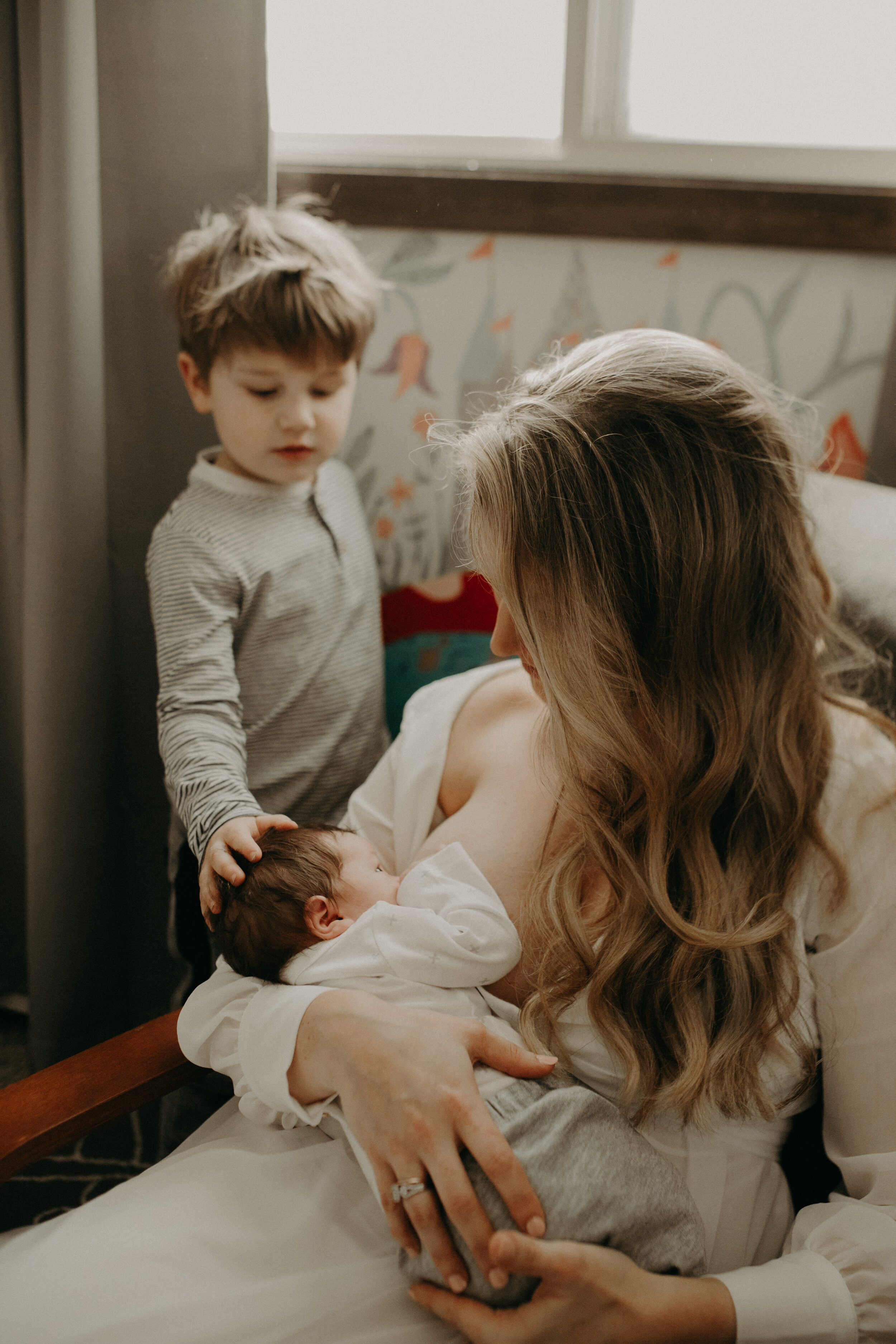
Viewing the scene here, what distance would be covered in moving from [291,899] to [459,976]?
0.63ft

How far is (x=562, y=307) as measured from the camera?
155 cm

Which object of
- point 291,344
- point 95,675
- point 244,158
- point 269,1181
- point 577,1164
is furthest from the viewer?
point 95,675

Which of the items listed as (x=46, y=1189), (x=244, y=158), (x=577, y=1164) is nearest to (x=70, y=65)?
(x=244, y=158)

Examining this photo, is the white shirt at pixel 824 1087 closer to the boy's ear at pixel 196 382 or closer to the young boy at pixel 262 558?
the young boy at pixel 262 558

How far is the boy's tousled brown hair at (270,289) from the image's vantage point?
1239 mm

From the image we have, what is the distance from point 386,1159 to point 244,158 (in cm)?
132

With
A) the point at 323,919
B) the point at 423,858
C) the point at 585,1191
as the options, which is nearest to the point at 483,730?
the point at 423,858

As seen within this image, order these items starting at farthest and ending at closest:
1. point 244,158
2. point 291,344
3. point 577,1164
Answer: point 244,158
point 291,344
point 577,1164

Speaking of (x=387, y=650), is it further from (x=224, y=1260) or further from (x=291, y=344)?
(x=224, y=1260)

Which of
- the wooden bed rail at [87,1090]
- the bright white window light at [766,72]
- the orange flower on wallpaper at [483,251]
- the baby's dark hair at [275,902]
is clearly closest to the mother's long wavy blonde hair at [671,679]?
the baby's dark hair at [275,902]

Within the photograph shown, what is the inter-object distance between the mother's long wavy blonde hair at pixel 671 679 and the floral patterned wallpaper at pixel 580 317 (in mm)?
650

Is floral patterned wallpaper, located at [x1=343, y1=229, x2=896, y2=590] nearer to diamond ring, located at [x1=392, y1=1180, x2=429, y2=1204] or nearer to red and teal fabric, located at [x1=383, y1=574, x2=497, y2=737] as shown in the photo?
red and teal fabric, located at [x1=383, y1=574, x2=497, y2=737]

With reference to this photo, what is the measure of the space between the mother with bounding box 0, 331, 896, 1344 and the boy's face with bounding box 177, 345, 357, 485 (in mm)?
435

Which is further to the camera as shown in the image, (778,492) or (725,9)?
(725,9)
